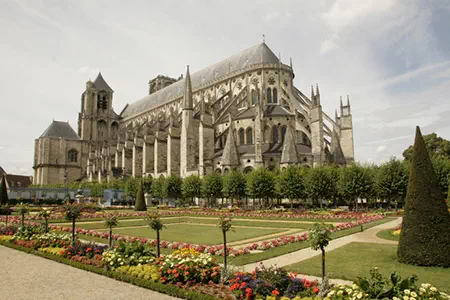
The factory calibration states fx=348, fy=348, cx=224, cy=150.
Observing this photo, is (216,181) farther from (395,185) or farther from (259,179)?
(395,185)

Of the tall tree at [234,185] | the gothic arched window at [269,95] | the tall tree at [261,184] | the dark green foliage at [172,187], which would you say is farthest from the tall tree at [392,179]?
the dark green foliage at [172,187]

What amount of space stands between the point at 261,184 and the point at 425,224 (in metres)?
25.7

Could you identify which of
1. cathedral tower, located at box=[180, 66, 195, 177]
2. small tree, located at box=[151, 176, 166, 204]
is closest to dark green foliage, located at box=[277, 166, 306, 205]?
cathedral tower, located at box=[180, 66, 195, 177]

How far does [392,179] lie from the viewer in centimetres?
2995

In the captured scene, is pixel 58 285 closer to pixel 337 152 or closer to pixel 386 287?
pixel 386 287

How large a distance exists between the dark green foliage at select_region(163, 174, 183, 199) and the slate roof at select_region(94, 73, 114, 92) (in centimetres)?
5148

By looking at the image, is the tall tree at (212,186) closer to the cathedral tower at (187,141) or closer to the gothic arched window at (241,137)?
the cathedral tower at (187,141)

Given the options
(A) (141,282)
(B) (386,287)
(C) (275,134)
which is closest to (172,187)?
(C) (275,134)

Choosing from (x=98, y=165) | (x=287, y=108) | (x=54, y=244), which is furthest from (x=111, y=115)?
(x=54, y=244)

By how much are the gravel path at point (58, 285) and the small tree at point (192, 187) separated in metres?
30.2

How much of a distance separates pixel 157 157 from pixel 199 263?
149 ft

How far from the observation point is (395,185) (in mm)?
29578

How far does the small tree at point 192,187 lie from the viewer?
4075cm

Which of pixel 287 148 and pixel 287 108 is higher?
pixel 287 108
